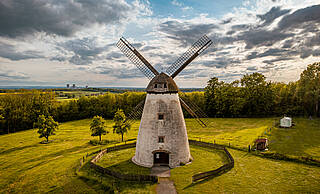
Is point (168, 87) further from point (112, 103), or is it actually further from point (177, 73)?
point (112, 103)

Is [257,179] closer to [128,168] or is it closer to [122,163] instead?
[128,168]

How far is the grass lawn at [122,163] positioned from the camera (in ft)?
62.1

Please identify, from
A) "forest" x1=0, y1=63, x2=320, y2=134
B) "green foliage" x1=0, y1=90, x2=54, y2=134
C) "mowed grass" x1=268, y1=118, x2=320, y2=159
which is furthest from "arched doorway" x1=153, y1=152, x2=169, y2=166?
"green foliage" x1=0, y1=90, x2=54, y2=134

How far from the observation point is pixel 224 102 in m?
59.6

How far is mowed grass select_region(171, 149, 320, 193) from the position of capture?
15242 mm

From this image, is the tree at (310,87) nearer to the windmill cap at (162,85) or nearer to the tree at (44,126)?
the windmill cap at (162,85)

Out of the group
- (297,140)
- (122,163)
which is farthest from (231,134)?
(122,163)

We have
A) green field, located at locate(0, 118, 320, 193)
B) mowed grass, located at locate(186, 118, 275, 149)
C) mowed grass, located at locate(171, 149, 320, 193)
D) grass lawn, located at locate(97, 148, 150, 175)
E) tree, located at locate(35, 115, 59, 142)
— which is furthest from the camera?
tree, located at locate(35, 115, 59, 142)

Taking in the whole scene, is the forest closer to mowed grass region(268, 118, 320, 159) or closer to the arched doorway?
mowed grass region(268, 118, 320, 159)

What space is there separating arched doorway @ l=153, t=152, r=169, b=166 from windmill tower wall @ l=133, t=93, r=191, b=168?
22 centimetres

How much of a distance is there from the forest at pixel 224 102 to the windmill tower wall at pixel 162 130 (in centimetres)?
3809

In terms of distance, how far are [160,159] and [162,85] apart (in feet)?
27.0

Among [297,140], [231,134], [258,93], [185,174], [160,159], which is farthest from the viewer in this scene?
[258,93]

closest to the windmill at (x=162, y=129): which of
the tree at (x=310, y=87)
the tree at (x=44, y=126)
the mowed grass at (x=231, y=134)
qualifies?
the mowed grass at (x=231, y=134)
